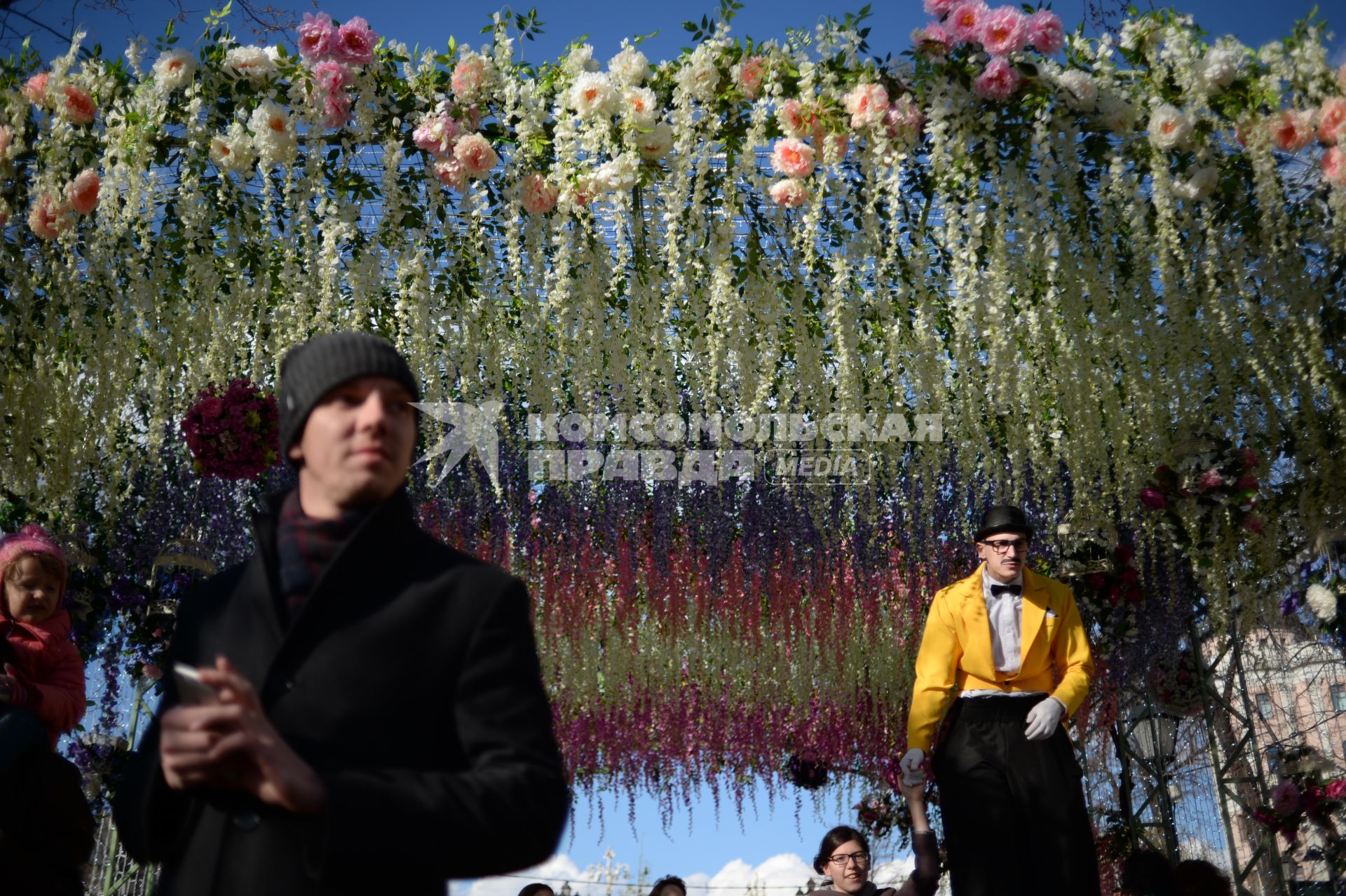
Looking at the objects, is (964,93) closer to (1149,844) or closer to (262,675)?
(262,675)

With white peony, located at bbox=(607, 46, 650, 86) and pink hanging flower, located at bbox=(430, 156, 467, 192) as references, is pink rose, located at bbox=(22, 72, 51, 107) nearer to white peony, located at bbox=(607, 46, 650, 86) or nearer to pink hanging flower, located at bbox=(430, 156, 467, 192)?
pink hanging flower, located at bbox=(430, 156, 467, 192)

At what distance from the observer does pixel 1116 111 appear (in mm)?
4023

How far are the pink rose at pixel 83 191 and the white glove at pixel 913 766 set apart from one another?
3603 mm

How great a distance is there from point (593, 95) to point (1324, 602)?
3564mm

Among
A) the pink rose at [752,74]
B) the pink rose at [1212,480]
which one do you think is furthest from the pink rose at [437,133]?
the pink rose at [1212,480]

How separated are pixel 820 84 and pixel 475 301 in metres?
1.67

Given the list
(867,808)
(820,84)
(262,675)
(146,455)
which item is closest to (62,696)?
(262,675)

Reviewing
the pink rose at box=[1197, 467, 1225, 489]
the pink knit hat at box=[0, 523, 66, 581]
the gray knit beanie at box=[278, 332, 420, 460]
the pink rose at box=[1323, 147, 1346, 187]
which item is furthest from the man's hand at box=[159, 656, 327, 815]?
the pink rose at box=[1197, 467, 1225, 489]

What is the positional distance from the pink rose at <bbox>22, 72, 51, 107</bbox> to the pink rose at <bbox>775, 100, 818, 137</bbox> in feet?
9.40

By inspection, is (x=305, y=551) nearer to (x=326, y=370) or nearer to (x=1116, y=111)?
(x=326, y=370)

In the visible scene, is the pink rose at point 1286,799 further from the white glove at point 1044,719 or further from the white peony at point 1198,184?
the white peony at point 1198,184

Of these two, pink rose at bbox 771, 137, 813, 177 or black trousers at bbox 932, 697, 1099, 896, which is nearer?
black trousers at bbox 932, 697, 1099, 896

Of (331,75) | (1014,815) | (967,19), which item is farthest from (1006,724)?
(331,75)

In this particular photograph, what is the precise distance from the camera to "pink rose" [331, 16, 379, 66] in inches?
155
